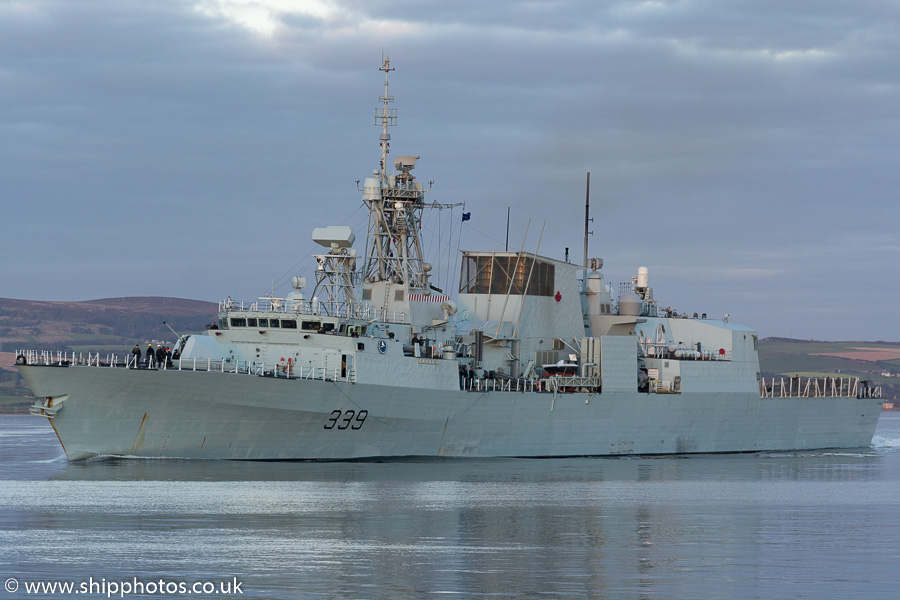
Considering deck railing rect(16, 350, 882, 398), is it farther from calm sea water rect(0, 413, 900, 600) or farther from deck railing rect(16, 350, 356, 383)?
calm sea water rect(0, 413, 900, 600)

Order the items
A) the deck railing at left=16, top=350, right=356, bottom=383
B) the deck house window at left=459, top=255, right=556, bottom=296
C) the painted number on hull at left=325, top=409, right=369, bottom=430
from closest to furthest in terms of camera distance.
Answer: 1. the deck railing at left=16, top=350, right=356, bottom=383
2. the painted number on hull at left=325, top=409, right=369, bottom=430
3. the deck house window at left=459, top=255, right=556, bottom=296

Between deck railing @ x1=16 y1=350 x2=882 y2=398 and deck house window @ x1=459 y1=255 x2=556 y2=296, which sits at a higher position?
deck house window @ x1=459 y1=255 x2=556 y2=296

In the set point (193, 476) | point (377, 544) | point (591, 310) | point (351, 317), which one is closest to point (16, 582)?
point (377, 544)

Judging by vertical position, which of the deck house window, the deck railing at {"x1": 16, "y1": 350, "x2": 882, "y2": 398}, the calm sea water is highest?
the deck house window

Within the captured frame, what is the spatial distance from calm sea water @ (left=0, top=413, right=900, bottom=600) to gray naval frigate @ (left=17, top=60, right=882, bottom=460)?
4.09ft

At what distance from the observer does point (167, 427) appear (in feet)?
102

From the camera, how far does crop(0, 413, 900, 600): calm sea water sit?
15.5m

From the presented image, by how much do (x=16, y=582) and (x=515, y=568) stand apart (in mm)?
6793

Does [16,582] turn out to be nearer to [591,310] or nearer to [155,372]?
[155,372]

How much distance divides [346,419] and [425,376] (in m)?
2.98

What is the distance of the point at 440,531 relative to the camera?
2056 cm

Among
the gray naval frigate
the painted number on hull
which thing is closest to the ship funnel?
the gray naval frigate

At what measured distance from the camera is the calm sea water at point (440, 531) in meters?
15.5

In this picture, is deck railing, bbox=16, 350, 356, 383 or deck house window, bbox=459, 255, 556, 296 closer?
deck railing, bbox=16, 350, 356, 383
